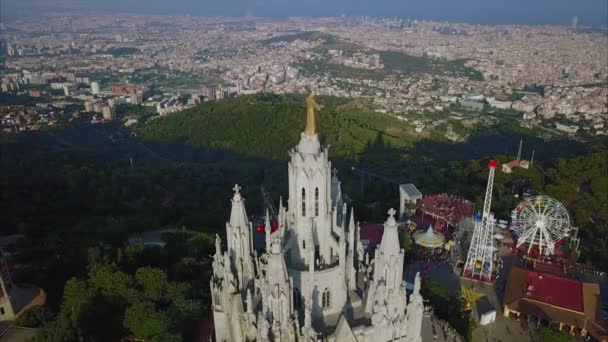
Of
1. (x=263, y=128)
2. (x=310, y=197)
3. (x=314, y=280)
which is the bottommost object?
(x=263, y=128)

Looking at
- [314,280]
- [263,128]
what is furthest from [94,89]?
[314,280]

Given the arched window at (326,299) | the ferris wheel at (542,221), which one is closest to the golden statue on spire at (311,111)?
the arched window at (326,299)

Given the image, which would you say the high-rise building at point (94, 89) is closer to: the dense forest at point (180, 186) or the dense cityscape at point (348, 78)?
the dense cityscape at point (348, 78)

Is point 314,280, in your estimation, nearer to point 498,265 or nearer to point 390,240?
point 390,240

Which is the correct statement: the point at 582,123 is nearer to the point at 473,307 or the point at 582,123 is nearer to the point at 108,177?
the point at 473,307

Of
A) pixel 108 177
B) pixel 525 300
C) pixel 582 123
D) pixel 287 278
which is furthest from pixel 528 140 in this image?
pixel 287 278

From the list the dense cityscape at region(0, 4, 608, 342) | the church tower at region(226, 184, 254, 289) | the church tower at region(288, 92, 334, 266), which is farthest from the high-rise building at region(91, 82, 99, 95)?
the church tower at region(288, 92, 334, 266)

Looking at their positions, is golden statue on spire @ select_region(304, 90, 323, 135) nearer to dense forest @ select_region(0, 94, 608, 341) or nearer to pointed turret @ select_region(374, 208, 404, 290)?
pointed turret @ select_region(374, 208, 404, 290)
